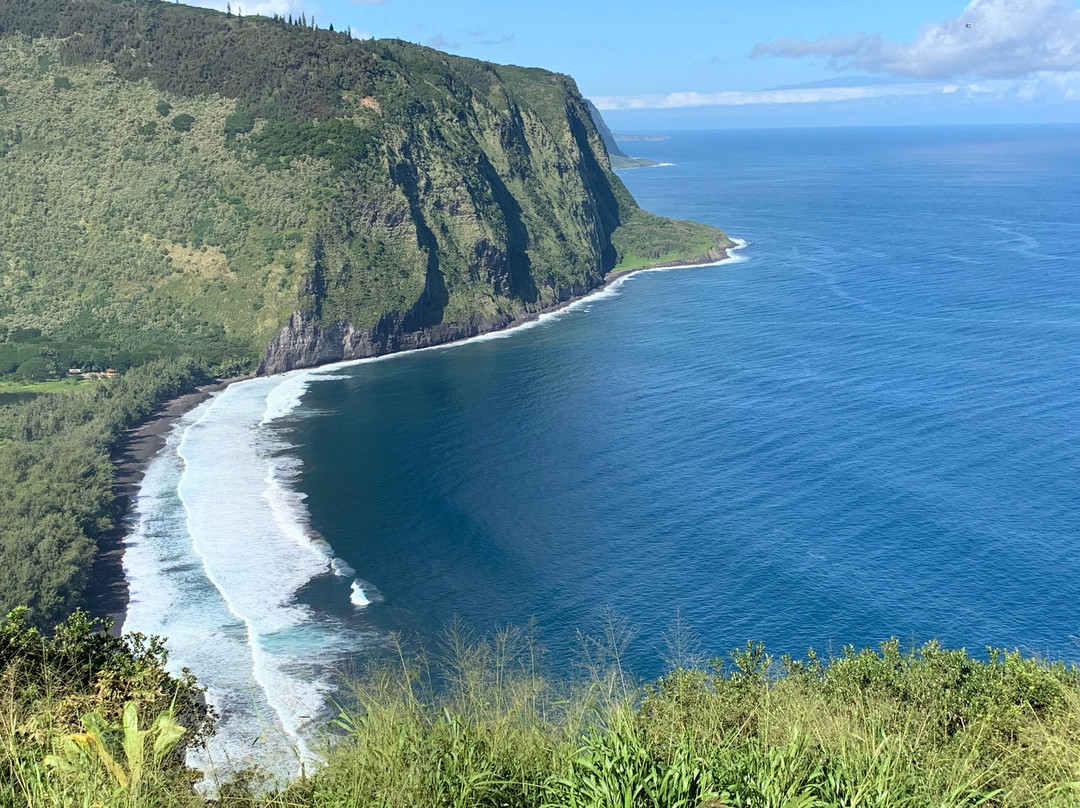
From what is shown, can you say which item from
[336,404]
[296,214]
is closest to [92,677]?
[336,404]

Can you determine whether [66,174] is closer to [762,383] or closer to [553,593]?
[762,383]

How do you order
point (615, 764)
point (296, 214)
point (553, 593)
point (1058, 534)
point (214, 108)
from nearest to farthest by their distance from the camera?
point (615, 764)
point (553, 593)
point (1058, 534)
point (296, 214)
point (214, 108)

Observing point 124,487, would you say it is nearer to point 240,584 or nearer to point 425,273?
point 240,584

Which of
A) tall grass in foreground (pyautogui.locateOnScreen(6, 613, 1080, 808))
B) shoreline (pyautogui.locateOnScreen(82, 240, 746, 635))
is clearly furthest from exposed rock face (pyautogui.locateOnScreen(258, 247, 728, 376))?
tall grass in foreground (pyautogui.locateOnScreen(6, 613, 1080, 808))

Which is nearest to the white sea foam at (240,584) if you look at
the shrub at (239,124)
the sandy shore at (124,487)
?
the sandy shore at (124,487)

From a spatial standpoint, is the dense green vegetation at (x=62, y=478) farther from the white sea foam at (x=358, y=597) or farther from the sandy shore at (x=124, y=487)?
the white sea foam at (x=358, y=597)

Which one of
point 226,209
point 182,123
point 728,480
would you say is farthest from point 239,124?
point 728,480

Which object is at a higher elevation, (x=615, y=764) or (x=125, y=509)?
(x=615, y=764)
